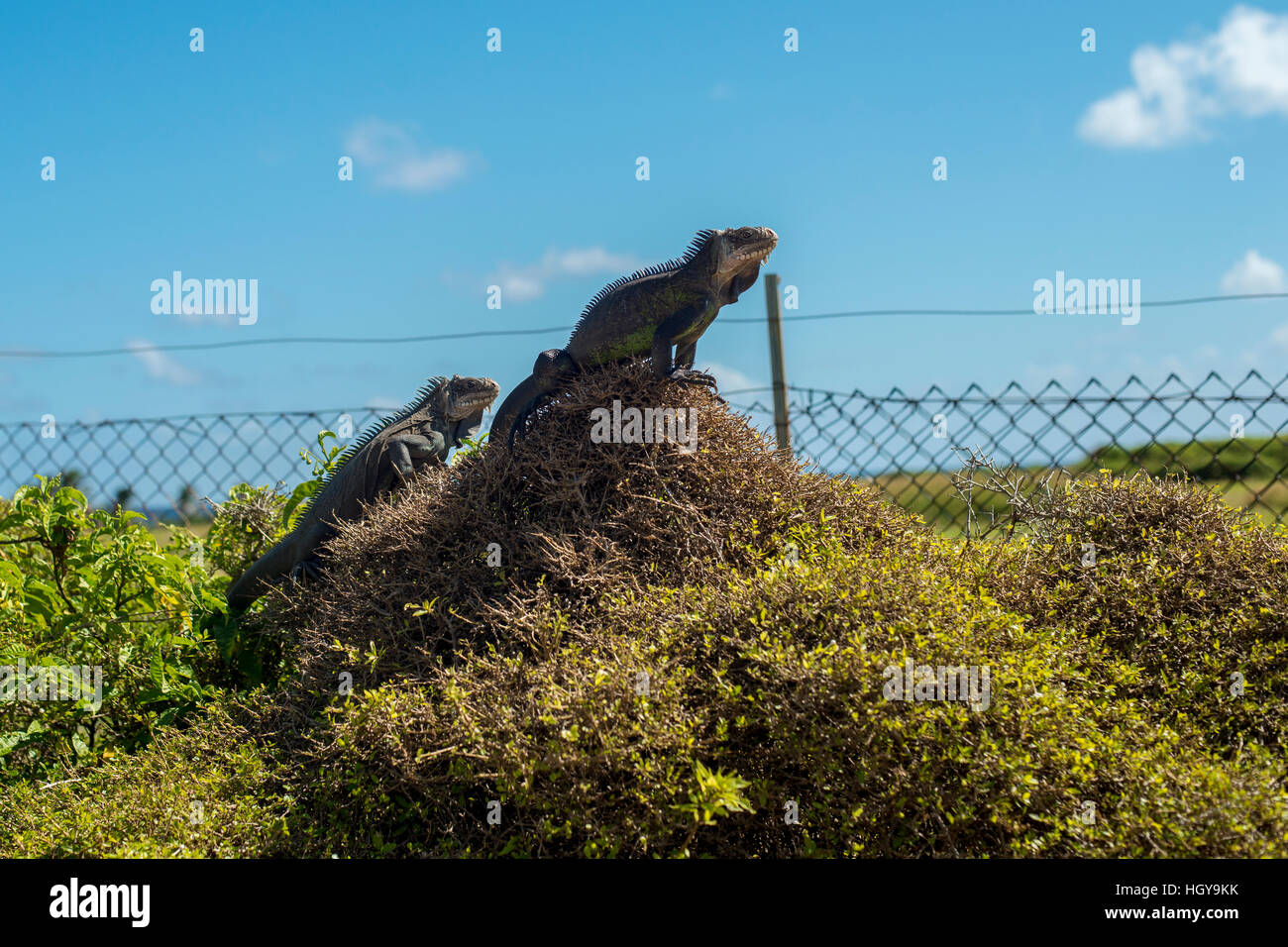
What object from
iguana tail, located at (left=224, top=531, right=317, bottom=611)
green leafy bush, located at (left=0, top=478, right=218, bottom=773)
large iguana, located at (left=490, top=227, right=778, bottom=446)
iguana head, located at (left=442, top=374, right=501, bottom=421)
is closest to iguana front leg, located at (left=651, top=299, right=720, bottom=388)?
large iguana, located at (left=490, top=227, right=778, bottom=446)

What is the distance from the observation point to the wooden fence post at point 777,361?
712cm

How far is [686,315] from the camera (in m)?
4.51

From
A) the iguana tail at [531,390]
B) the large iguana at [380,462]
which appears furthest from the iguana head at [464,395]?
the iguana tail at [531,390]

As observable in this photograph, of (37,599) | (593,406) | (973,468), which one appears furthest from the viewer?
(37,599)

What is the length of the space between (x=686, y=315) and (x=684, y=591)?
1.53 metres

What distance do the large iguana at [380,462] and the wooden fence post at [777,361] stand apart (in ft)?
7.71

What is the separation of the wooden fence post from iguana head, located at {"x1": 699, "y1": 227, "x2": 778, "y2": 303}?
101 inches

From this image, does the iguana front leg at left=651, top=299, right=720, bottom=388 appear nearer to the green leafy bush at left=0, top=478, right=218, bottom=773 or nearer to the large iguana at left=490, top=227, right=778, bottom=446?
the large iguana at left=490, top=227, right=778, bottom=446

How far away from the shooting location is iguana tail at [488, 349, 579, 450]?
15.5 feet

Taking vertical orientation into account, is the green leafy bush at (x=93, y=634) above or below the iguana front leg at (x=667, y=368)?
below

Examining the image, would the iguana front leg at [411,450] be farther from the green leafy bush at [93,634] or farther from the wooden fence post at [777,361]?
the wooden fence post at [777,361]
